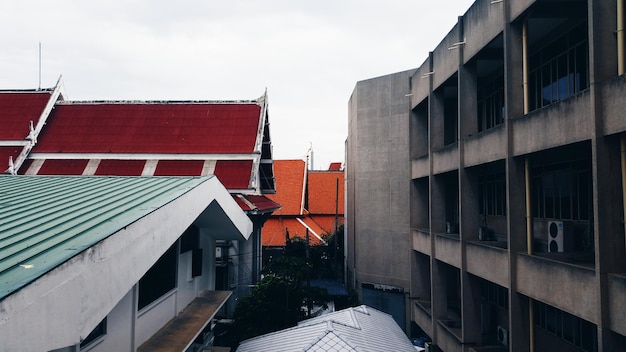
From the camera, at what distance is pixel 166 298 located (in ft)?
37.8

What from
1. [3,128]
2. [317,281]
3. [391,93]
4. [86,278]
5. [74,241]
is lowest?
[317,281]

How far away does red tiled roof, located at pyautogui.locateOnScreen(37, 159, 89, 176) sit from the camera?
24.2 metres

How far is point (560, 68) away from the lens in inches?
450

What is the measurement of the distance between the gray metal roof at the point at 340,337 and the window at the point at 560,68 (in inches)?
318

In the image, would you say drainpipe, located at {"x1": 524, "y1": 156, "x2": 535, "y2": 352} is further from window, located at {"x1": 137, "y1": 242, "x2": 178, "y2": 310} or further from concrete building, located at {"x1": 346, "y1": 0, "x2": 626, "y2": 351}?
window, located at {"x1": 137, "y1": 242, "x2": 178, "y2": 310}

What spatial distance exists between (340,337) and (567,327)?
5673 mm

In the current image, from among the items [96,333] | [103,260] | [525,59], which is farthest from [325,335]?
[525,59]

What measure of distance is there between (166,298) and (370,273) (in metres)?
15.7

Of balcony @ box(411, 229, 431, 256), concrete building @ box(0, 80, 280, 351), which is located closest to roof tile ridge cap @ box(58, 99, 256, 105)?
concrete building @ box(0, 80, 280, 351)

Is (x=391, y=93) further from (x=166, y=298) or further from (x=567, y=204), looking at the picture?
(x=166, y=298)

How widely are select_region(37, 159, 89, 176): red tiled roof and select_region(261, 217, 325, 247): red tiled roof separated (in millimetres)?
16666

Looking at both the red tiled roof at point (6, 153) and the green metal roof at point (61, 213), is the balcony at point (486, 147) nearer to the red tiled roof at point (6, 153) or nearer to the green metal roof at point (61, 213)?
the green metal roof at point (61, 213)

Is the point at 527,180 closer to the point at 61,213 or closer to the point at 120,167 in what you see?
the point at 61,213

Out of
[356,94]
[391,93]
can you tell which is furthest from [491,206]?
[356,94]
